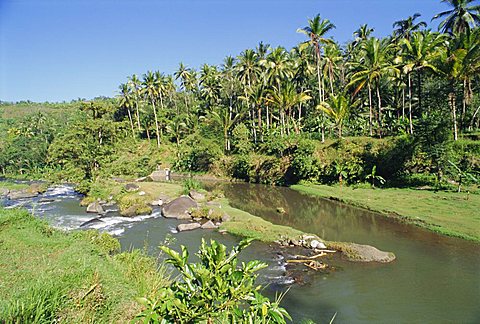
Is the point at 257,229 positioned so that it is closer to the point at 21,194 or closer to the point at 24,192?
the point at 21,194

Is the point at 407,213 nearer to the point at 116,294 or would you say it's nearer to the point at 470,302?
the point at 470,302

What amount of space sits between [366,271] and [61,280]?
11265 mm

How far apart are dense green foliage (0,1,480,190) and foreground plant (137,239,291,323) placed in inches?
647

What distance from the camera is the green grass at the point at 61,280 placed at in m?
5.08

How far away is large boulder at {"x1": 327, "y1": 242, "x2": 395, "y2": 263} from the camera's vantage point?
14273 mm

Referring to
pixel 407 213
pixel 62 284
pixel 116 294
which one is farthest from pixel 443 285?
pixel 62 284

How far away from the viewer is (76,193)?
3331cm

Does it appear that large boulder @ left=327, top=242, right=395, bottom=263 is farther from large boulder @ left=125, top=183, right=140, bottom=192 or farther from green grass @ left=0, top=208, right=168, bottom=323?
large boulder @ left=125, top=183, right=140, bottom=192

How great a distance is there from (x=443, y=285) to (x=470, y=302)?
1.20 meters

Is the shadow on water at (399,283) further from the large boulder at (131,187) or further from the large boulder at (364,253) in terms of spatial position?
the large boulder at (131,187)

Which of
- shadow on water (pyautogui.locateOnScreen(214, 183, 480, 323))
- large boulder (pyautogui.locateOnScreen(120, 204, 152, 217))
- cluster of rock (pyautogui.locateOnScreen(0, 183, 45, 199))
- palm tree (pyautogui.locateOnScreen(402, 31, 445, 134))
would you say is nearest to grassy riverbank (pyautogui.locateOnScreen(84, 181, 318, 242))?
large boulder (pyautogui.locateOnScreen(120, 204, 152, 217))

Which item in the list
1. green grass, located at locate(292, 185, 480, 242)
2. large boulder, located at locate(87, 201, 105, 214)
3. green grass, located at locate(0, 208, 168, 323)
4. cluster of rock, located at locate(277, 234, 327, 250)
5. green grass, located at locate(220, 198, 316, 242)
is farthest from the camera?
large boulder, located at locate(87, 201, 105, 214)

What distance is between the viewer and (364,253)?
14617 millimetres

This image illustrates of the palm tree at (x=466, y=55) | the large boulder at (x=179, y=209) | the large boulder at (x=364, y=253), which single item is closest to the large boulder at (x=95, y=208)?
the large boulder at (x=179, y=209)
